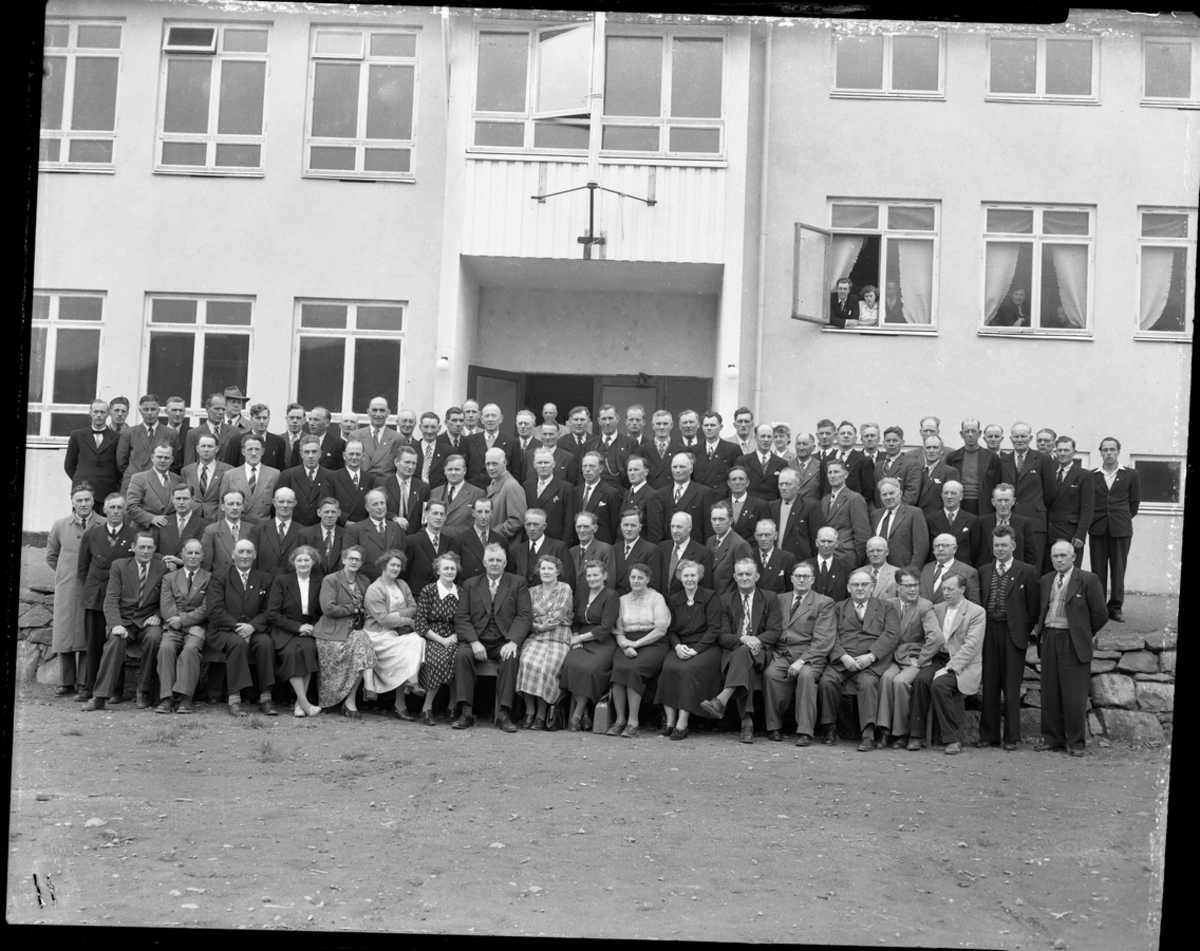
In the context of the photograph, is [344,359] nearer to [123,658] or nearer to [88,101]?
[88,101]

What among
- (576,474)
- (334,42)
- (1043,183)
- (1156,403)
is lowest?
(576,474)

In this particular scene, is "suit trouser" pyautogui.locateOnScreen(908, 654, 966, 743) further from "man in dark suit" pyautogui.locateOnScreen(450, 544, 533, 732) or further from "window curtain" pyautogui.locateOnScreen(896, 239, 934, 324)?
"window curtain" pyautogui.locateOnScreen(896, 239, 934, 324)

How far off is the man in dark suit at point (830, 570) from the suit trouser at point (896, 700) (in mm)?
724

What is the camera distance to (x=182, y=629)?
970 centimetres

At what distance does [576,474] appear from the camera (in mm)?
10586

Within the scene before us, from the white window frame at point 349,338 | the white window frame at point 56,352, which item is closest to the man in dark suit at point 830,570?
the white window frame at point 349,338

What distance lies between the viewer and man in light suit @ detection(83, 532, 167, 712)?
965 cm

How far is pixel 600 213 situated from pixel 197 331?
4.72 meters

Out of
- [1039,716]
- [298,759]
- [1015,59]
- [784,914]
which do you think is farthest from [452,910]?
[1015,59]

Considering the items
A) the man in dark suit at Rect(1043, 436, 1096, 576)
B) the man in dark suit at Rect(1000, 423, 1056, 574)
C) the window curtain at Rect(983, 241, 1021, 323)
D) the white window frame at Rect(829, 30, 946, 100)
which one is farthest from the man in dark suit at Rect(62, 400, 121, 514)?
the window curtain at Rect(983, 241, 1021, 323)

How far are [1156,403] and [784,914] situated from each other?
924 cm

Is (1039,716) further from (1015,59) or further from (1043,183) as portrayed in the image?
(1015,59)

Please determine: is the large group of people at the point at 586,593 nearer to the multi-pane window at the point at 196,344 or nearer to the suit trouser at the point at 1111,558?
the suit trouser at the point at 1111,558

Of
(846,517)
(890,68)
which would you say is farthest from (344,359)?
(890,68)
